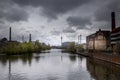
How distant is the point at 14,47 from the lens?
94.9 m

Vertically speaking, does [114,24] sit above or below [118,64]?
above

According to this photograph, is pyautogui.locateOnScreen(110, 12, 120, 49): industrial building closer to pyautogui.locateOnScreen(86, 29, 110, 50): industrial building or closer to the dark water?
pyautogui.locateOnScreen(86, 29, 110, 50): industrial building

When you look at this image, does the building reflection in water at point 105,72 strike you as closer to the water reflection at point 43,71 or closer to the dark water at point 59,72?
the dark water at point 59,72

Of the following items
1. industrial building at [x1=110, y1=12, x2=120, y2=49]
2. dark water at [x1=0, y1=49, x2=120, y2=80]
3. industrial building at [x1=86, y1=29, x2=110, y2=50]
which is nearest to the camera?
dark water at [x1=0, y1=49, x2=120, y2=80]

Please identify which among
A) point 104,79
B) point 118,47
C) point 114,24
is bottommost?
point 104,79

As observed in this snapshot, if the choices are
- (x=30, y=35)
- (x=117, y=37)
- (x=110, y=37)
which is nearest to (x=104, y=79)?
(x=117, y=37)

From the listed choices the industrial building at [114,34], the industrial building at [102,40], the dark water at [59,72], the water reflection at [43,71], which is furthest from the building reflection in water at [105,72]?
the industrial building at [102,40]

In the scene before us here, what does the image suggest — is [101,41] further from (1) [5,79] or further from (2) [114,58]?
(1) [5,79]

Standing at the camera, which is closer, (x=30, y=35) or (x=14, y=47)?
(x=14, y=47)

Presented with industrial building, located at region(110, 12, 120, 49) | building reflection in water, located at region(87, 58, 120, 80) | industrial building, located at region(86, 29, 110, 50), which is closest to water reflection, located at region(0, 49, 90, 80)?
building reflection in water, located at region(87, 58, 120, 80)

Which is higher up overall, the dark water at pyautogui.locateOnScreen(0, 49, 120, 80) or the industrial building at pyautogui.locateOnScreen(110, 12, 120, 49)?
the industrial building at pyautogui.locateOnScreen(110, 12, 120, 49)

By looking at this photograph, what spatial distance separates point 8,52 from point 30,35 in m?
71.7

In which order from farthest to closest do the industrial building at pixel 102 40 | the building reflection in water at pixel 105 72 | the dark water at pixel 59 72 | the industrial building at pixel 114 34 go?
the industrial building at pixel 102 40, the industrial building at pixel 114 34, the building reflection in water at pixel 105 72, the dark water at pixel 59 72

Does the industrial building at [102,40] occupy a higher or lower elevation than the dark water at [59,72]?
higher
